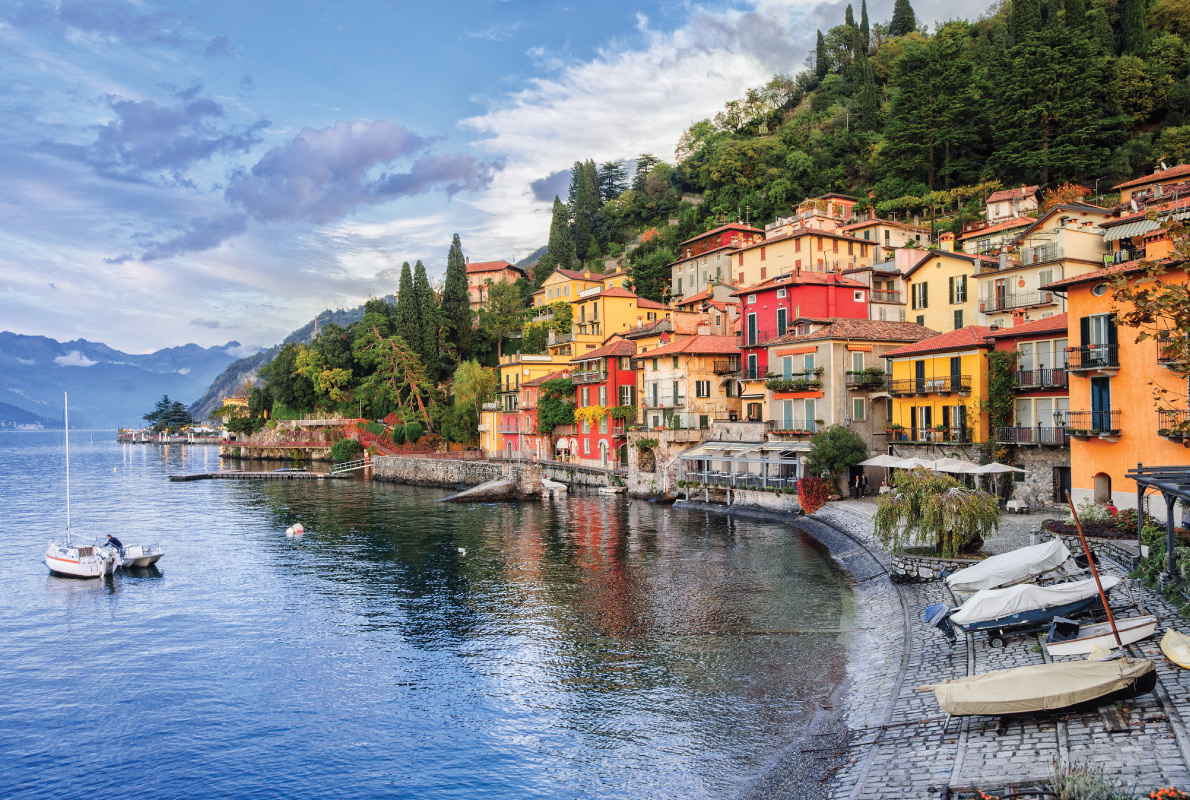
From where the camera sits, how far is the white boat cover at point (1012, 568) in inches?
832

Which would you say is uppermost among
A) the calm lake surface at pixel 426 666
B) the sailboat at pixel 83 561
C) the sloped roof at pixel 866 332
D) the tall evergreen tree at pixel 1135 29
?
the tall evergreen tree at pixel 1135 29

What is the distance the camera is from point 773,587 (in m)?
29.5

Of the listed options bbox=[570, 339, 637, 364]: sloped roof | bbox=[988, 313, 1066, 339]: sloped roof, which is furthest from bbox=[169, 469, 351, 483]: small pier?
bbox=[988, 313, 1066, 339]: sloped roof

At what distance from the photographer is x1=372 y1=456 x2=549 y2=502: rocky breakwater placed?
62844 mm

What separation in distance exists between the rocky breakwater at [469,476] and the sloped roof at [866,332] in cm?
2292

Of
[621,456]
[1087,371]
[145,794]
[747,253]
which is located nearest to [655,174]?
[747,253]

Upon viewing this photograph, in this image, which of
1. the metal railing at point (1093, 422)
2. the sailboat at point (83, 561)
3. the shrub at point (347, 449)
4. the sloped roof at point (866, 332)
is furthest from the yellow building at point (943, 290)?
the shrub at point (347, 449)

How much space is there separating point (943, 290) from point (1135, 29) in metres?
42.5

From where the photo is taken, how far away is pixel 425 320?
93.2m

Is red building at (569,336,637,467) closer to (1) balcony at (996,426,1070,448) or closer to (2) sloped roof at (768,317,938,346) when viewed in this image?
(2) sloped roof at (768,317,938,346)

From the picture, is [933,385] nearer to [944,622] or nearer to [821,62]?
[944,622]

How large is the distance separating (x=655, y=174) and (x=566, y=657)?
112362 mm

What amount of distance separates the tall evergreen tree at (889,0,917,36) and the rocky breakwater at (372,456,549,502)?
3963 inches

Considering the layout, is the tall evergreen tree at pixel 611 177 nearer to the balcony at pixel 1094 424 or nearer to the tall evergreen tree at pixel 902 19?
the tall evergreen tree at pixel 902 19
